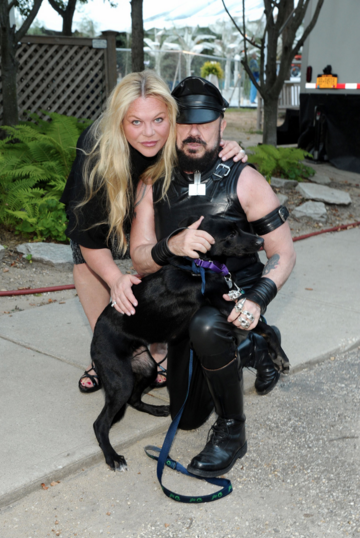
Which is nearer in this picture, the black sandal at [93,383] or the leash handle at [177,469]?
the leash handle at [177,469]

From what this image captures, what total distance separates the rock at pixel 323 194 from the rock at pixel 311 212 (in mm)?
338

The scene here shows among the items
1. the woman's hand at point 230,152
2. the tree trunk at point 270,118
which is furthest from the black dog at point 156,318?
the tree trunk at point 270,118

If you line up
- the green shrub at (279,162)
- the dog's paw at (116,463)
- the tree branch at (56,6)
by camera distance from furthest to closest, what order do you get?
1. the tree branch at (56,6)
2. the green shrub at (279,162)
3. the dog's paw at (116,463)

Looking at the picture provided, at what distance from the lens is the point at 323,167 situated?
32.2ft

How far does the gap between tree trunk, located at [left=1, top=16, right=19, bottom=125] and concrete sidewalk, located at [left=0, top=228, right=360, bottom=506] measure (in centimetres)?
399

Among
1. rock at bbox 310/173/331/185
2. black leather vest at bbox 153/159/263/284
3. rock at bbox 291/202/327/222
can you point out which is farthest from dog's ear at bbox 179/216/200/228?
rock at bbox 310/173/331/185

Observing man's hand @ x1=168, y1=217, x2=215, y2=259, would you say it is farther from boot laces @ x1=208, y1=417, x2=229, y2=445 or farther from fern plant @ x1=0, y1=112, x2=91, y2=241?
fern plant @ x1=0, y1=112, x2=91, y2=241

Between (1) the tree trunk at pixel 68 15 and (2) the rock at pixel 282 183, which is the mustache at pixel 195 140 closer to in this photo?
(2) the rock at pixel 282 183

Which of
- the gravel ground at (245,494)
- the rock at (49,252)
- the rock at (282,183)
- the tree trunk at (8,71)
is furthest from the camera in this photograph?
the rock at (282,183)

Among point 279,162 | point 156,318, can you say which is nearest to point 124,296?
point 156,318

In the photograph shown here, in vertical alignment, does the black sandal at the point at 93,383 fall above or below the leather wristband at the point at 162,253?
below

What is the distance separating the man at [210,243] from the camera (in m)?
2.44

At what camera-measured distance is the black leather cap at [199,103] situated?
8.64 feet

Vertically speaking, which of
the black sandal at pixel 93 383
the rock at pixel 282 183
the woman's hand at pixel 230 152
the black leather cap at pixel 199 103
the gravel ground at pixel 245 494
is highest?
the black leather cap at pixel 199 103
